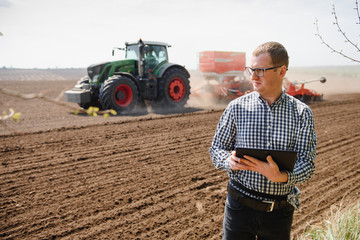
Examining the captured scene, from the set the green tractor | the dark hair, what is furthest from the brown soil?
the green tractor

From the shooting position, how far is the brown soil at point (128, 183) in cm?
314

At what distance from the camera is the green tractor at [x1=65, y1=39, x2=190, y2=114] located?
920cm

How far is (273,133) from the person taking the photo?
5.69 feet

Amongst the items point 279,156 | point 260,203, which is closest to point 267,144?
point 279,156

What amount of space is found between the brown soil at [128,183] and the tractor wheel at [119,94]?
1.80 m

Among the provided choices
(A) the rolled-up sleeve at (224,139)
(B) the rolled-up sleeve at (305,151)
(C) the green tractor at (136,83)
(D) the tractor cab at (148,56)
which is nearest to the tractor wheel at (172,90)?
(C) the green tractor at (136,83)

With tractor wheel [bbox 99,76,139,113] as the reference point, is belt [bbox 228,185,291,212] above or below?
below

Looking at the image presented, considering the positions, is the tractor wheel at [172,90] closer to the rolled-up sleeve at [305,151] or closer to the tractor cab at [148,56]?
the tractor cab at [148,56]

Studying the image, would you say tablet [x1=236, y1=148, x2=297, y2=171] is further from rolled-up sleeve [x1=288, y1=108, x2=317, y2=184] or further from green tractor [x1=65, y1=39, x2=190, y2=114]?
green tractor [x1=65, y1=39, x2=190, y2=114]

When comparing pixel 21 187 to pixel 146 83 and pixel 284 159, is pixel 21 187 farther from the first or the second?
pixel 146 83

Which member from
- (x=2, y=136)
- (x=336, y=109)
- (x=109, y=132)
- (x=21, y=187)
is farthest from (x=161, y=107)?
(x=21, y=187)

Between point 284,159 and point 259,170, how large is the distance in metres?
0.15

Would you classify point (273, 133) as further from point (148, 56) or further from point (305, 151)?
point (148, 56)

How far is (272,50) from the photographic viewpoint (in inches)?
66.1
